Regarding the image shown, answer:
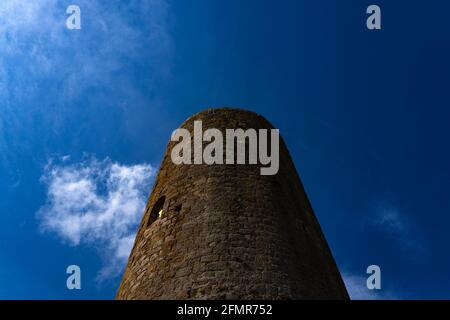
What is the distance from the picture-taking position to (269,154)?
9.56 metres

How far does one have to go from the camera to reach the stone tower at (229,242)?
255 inches

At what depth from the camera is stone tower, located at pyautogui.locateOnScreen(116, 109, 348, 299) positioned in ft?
21.3

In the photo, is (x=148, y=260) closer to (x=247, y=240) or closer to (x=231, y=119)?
(x=247, y=240)

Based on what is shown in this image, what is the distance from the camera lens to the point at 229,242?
6.93 m

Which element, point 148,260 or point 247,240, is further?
point 148,260
